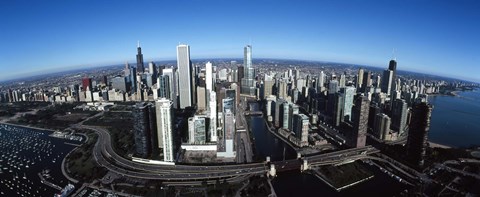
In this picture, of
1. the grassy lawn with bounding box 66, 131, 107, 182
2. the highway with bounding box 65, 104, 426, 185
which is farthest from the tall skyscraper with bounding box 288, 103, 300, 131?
the grassy lawn with bounding box 66, 131, 107, 182

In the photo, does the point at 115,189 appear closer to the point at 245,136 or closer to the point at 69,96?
the point at 245,136

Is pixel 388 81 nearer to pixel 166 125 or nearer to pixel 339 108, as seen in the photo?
pixel 339 108

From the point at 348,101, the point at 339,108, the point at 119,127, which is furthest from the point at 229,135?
Result: the point at 348,101

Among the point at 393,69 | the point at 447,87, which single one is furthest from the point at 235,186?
the point at 447,87

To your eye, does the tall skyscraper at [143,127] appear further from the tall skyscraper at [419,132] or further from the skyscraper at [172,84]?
the tall skyscraper at [419,132]

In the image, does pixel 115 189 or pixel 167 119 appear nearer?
pixel 115 189
